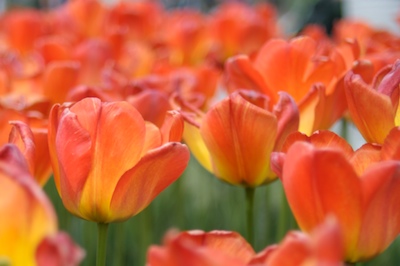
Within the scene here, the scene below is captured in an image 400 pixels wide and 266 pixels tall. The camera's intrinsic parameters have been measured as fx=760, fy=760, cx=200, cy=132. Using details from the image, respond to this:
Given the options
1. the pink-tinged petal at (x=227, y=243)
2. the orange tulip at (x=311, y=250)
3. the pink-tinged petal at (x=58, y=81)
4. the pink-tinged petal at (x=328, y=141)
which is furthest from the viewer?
the pink-tinged petal at (x=58, y=81)

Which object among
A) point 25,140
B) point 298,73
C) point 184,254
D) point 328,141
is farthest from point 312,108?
point 184,254

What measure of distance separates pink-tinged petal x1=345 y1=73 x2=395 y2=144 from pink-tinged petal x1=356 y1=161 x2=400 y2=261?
0.13 m

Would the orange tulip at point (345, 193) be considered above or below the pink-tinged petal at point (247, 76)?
above

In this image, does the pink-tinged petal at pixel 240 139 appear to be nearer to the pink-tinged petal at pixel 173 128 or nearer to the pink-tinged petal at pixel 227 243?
the pink-tinged petal at pixel 173 128

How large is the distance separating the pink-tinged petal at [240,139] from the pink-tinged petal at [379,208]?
178 mm

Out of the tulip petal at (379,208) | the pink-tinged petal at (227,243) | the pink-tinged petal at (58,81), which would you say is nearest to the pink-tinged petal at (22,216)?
the pink-tinged petal at (227,243)

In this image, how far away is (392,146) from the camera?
563 mm

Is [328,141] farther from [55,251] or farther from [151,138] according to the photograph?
[55,251]

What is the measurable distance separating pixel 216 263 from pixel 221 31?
Result: 138cm

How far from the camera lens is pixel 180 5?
5449mm

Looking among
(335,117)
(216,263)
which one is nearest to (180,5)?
(335,117)

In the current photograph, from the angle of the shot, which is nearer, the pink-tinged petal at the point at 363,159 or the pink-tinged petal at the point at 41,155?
the pink-tinged petal at the point at 363,159

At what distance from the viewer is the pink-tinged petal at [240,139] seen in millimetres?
690

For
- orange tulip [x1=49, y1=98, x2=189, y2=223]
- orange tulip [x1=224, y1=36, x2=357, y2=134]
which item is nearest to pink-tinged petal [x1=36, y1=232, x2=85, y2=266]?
orange tulip [x1=49, y1=98, x2=189, y2=223]
